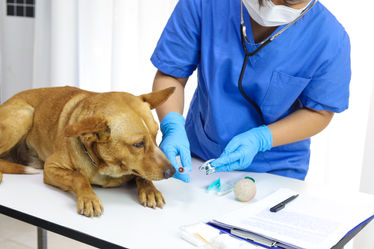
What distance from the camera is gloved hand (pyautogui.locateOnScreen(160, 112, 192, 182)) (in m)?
1.17

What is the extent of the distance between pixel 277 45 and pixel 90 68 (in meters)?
1.45

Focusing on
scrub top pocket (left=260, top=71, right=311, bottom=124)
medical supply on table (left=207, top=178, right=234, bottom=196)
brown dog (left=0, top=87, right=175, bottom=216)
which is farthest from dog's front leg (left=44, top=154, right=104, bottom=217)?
scrub top pocket (left=260, top=71, right=311, bottom=124)

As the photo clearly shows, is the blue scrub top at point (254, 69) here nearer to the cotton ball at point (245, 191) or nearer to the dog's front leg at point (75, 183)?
the cotton ball at point (245, 191)

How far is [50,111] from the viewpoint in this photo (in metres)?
1.26

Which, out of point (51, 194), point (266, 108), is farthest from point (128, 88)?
point (51, 194)

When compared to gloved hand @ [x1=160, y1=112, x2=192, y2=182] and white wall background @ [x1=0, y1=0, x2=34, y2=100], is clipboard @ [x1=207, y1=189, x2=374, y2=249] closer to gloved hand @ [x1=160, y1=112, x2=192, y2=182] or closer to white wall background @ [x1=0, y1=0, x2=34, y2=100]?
gloved hand @ [x1=160, y1=112, x2=192, y2=182]

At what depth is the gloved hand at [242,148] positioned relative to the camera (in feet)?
3.91

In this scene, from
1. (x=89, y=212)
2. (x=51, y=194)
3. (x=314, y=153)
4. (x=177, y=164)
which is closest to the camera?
(x=89, y=212)

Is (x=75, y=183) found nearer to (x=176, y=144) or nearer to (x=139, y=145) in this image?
(x=139, y=145)

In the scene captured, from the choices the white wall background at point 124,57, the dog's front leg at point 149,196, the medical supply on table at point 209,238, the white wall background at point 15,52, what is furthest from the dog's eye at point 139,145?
the white wall background at point 15,52

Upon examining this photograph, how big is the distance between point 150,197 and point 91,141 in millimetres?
196

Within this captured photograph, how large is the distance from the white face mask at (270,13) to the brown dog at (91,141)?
13.8 inches

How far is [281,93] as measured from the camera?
4.30 feet

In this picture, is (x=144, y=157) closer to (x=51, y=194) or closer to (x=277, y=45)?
(x=51, y=194)
